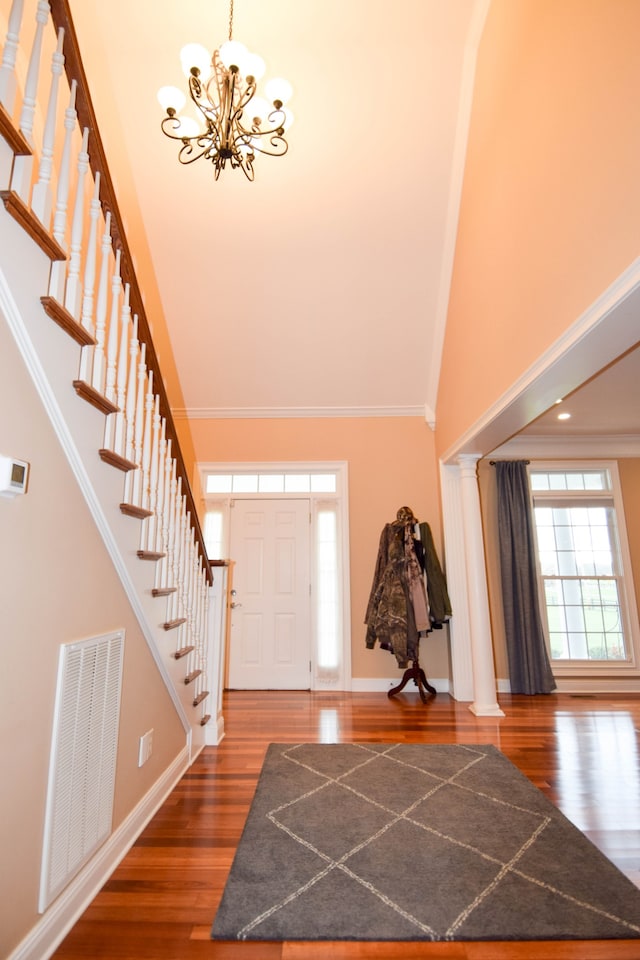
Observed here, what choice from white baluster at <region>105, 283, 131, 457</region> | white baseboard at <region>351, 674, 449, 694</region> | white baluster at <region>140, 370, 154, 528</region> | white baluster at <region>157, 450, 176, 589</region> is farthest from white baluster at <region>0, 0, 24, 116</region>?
white baseboard at <region>351, 674, 449, 694</region>

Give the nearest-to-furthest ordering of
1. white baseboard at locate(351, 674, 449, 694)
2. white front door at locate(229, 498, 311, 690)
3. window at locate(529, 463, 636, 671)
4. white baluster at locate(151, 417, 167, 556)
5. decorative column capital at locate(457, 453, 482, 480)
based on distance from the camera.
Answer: white baluster at locate(151, 417, 167, 556), decorative column capital at locate(457, 453, 482, 480), white baseboard at locate(351, 674, 449, 694), white front door at locate(229, 498, 311, 690), window at locate(529, 463, 636, 671)

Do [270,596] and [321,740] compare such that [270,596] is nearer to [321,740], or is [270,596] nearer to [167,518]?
[321,740]

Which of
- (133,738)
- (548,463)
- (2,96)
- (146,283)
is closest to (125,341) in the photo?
(2,96)

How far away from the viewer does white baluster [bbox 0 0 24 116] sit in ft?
3.97

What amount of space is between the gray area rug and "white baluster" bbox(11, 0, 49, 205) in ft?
7.18

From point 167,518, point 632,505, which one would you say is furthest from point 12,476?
point 632,505

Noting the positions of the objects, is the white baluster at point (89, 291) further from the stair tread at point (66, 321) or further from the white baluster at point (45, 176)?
the white baluster at point (45, 176)

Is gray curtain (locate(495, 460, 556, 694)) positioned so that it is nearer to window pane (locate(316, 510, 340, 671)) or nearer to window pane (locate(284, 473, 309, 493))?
window pane (locate(316, 510, 340, 671))

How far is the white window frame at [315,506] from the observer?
14.9 feet

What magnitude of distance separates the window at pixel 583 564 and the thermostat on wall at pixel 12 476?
4840 millimetres

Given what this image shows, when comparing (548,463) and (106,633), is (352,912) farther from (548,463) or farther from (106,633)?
(548,463)

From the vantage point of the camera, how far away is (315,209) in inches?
154

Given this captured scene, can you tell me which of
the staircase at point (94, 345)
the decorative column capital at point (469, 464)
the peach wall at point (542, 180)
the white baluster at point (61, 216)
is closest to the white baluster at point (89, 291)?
the staircase at point (94, 345)

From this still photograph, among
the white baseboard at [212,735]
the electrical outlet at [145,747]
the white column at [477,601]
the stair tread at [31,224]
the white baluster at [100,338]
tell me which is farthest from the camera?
the white column at [477,601]
